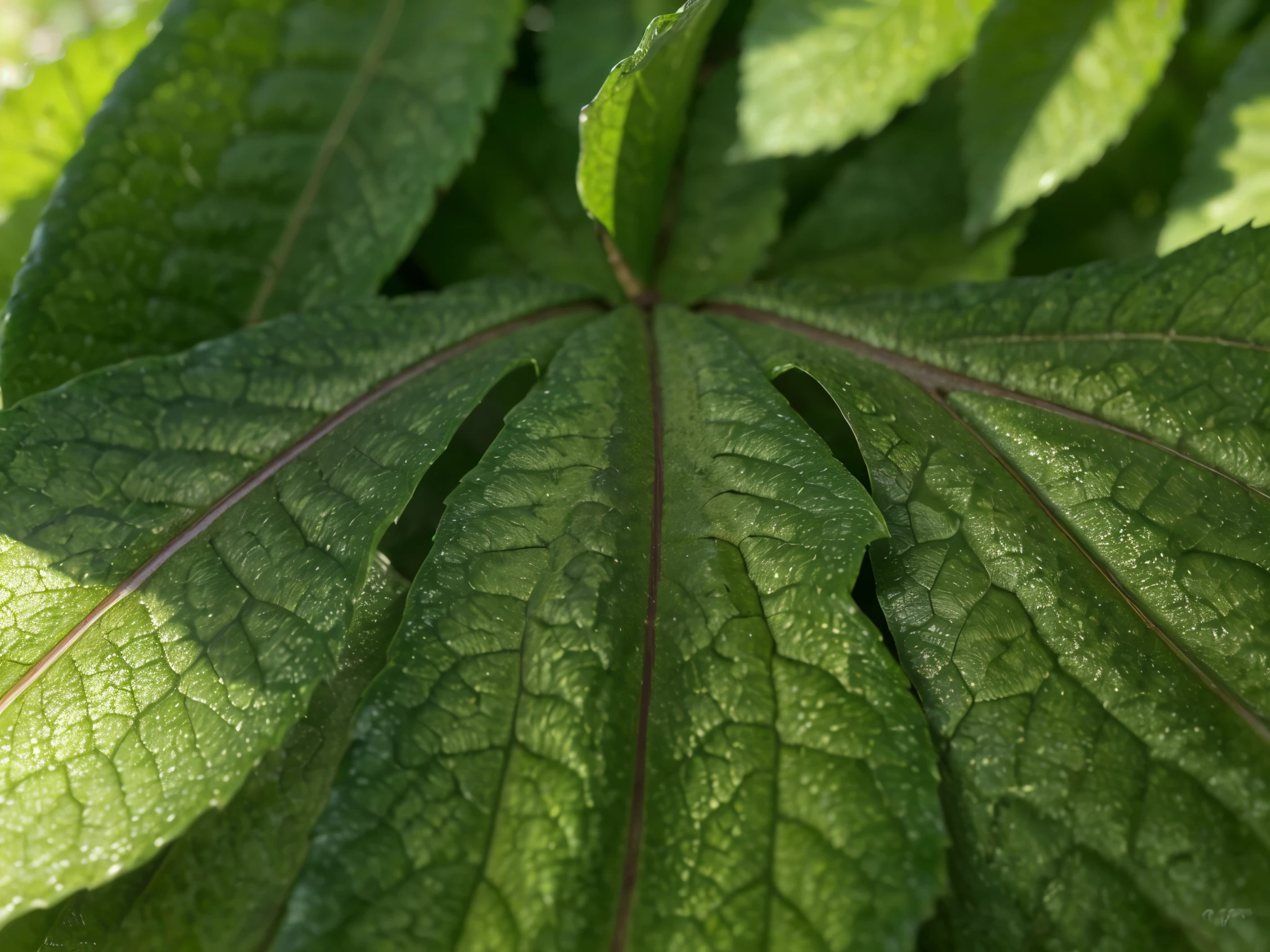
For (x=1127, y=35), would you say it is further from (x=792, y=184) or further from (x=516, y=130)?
(x=516, y=130)

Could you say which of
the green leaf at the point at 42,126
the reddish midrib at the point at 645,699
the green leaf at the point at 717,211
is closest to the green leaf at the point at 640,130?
the green leaf at the point at 717,211

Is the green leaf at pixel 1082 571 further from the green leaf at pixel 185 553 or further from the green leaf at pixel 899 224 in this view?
the green leaf at pixel 185 553

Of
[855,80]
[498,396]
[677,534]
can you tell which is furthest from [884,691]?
[855,80]

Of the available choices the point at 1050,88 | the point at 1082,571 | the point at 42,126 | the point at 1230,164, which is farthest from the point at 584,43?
the point at 1082,571

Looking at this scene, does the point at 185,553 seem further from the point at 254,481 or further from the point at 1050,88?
the point at 1050,88

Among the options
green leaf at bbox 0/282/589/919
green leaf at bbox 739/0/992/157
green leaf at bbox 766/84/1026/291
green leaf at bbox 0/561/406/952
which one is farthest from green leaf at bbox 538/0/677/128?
green leaf at bbox 0/561/406/952

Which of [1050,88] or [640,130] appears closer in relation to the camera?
[640,130]
